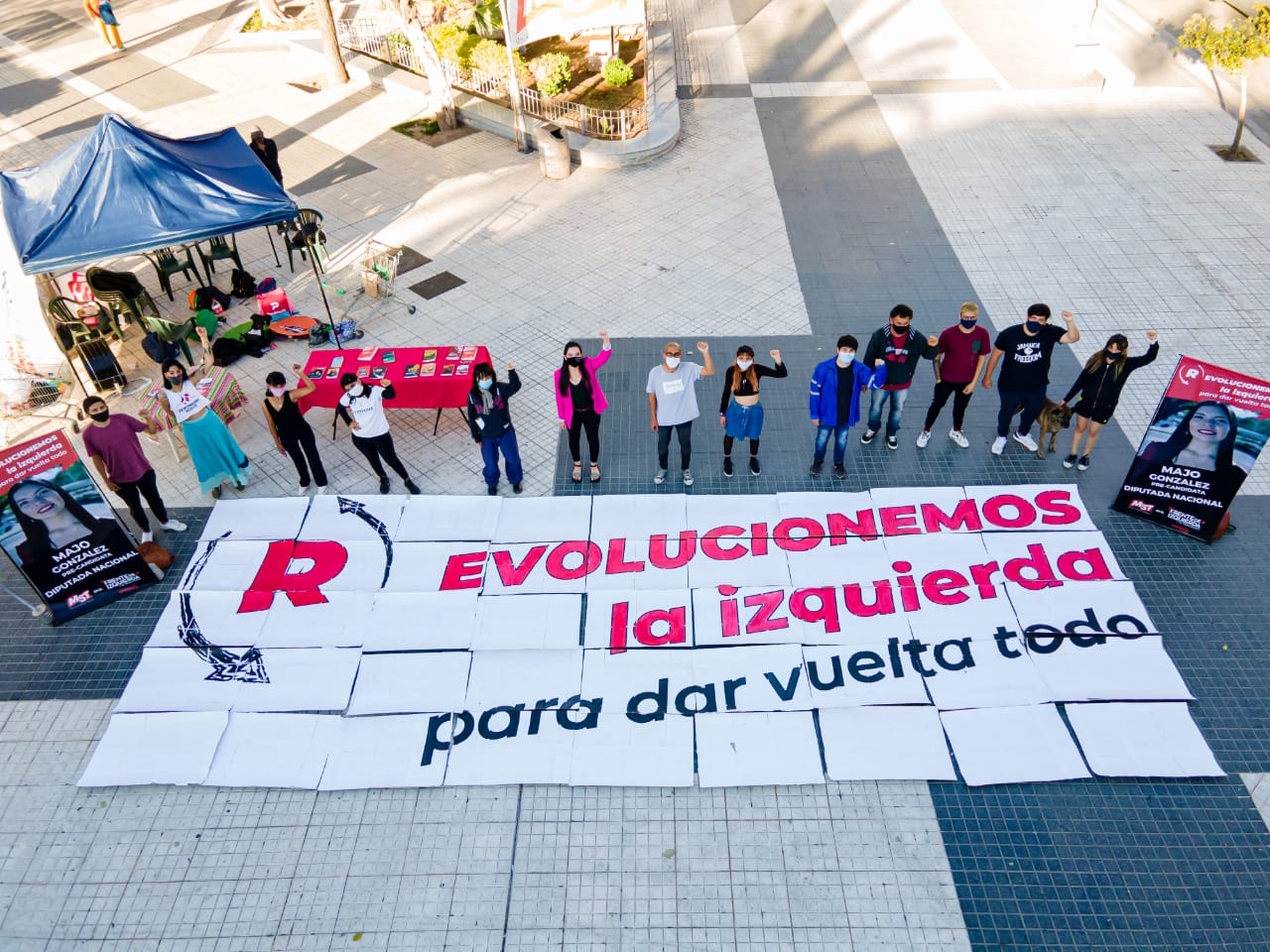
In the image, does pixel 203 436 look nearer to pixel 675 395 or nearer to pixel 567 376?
pixel 567 376

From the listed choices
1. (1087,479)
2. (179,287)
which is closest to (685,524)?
(1087,479)

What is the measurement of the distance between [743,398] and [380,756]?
5.05 m

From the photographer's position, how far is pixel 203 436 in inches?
386

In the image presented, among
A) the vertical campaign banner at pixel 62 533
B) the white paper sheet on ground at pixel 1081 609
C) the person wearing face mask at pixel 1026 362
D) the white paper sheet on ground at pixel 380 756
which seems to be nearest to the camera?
the white paper sheet on ground at pixel 380 756

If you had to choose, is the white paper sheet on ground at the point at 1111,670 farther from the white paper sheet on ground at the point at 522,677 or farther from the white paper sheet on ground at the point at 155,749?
the white paper sheet on ground at the point at 155,749

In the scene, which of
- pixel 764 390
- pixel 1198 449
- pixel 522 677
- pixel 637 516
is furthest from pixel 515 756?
pixel 1198 449

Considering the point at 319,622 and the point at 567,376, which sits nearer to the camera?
the point at 319,622

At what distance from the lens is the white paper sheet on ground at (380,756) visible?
7539 mm

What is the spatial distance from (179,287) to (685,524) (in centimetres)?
964

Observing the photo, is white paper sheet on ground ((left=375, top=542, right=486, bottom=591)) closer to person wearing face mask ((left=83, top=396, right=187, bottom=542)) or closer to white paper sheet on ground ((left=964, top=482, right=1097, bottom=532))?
person wearing face mask ((left=83, top=396, right=187, bottom=542))

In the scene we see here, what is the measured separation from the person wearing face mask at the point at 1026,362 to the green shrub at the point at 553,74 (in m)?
11.7

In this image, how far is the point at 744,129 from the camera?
18.0 meters

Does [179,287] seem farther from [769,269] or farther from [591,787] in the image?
[591,787]

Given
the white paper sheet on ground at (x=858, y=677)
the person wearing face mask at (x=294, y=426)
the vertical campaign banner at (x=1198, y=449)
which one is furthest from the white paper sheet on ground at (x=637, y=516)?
the vertical campaign banner at (x=1198, y=449)
